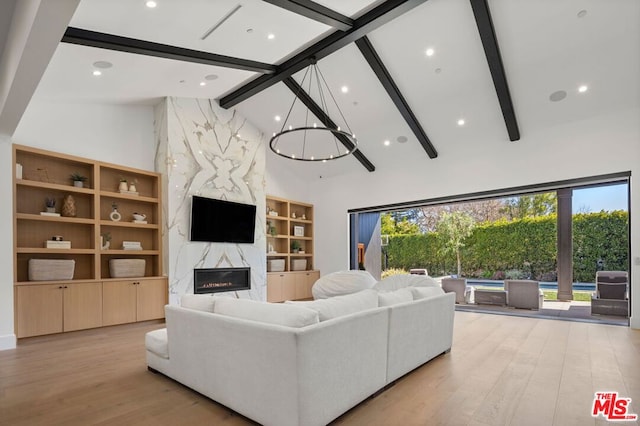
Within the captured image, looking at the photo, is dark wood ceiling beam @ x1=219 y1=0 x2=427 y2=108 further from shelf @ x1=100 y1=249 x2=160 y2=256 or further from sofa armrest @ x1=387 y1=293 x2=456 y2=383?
sofa armrest @ x1=387 y1=293 x2=456 y2=383

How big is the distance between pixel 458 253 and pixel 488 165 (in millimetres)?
5243

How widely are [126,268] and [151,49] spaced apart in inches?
140

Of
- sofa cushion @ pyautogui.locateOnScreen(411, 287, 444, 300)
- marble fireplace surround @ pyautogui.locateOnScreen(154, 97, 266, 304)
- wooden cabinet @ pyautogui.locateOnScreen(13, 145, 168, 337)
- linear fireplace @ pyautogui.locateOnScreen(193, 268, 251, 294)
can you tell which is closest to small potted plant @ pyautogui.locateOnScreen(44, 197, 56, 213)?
wooden cabinet @ pyautogui.locateOnScreen(13, 145, 168, 337)

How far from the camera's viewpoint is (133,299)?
20.2ft

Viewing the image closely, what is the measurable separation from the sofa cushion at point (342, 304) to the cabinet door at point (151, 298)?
14.7 ft

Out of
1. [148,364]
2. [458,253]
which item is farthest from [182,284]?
[458,253]

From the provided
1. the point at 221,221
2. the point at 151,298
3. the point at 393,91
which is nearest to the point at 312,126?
the point at 393,91

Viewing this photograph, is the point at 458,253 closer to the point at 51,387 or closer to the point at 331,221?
the point at 331,221

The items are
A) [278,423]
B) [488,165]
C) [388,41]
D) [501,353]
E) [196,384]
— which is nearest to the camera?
[278,423]

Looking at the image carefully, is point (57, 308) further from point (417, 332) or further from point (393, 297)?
point (417, 332)

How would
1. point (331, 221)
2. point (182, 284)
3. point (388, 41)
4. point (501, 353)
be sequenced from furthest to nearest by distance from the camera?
1. point (331, 221)
2. point (182, 284)
3. point (388, 41)
4. point (501, 353)

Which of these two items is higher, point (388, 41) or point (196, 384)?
point (388, 41)

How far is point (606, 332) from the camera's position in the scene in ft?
18.0

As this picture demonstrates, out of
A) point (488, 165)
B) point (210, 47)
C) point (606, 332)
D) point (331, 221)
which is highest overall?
point (210, 47)
